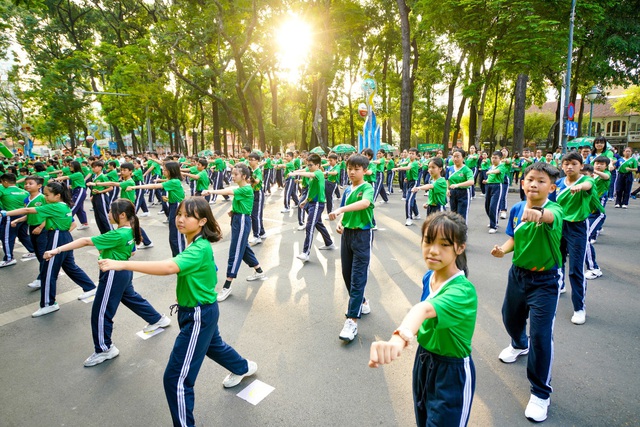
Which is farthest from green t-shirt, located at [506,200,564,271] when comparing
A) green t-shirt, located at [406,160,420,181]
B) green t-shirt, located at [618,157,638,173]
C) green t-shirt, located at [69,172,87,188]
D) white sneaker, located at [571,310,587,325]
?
green t-shirt, located at [618,157,638,173]

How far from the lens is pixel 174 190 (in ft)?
21.4

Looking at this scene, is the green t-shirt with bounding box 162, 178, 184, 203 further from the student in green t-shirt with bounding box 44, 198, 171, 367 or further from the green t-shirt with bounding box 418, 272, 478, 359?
the green t-shirt with bounding box 418, 272, 478, 359

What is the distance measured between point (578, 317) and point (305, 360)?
10.5 ft

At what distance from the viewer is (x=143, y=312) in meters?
3.96

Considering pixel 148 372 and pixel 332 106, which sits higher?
pixel 332 106

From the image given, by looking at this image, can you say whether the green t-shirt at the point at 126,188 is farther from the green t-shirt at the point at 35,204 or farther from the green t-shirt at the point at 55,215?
the green t-shirt at the point at 55,215

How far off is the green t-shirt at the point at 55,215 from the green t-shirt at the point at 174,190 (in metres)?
1.74

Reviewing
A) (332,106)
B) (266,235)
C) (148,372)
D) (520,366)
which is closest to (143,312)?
(148,372)

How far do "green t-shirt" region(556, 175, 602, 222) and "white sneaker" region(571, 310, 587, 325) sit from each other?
42.6 inches

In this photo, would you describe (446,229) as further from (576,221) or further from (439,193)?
(439,193)

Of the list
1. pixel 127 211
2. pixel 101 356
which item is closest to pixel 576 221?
pixel 127 211

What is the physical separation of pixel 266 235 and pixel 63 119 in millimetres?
30468

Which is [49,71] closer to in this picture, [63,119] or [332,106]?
[63,119]

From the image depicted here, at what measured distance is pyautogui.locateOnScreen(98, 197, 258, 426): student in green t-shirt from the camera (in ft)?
7.91
